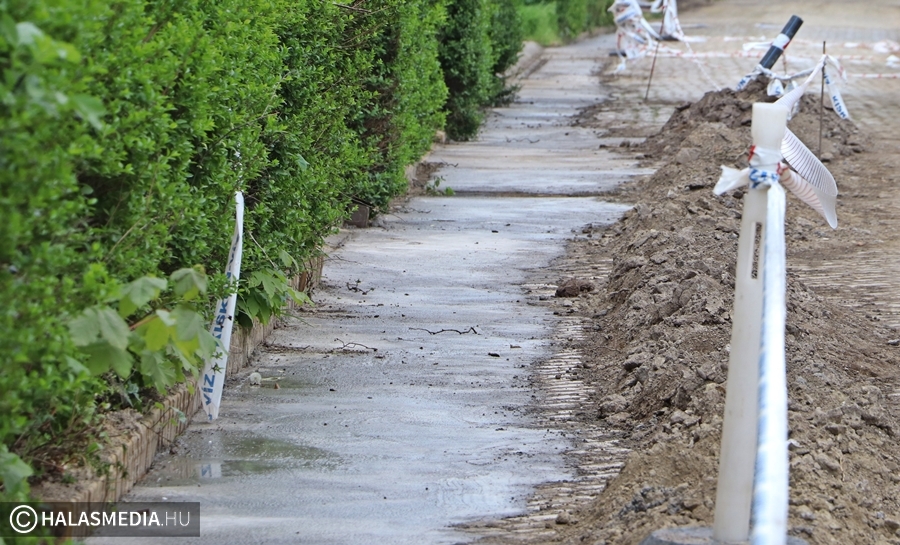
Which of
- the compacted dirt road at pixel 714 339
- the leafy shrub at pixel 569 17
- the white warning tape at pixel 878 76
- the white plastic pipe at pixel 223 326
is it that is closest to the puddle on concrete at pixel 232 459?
the white plastic pipe at pixel 223 326

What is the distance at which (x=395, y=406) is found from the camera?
5.45 meters

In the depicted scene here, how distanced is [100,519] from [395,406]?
178 cm

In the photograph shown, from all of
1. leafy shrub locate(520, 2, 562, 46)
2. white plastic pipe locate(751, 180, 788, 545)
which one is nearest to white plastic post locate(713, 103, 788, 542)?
white plastic pipe locate(751, 180, 788, 545)

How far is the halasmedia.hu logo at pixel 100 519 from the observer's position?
3361 millimetres

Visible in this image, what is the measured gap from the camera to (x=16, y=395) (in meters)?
3.13

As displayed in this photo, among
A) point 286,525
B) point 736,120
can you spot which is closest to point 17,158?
point 286,525

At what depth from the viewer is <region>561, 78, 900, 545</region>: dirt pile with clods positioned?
3988mm

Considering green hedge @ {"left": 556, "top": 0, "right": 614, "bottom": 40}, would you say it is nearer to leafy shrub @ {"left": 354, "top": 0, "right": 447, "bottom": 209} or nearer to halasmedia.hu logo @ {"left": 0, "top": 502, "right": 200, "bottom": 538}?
leafy shrub @ {"left": 354, "top": 0, "right": 447, "bottom": 209}

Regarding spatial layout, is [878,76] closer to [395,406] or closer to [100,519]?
[395,406]

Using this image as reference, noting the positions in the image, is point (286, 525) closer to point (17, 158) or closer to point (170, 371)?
point (170, 371)

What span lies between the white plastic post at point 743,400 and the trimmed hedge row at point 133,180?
170 centimetres

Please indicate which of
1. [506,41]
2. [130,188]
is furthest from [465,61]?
[130,188]

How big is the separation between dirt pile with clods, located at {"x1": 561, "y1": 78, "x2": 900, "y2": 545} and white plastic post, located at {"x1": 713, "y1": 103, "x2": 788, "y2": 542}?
1.08 feet

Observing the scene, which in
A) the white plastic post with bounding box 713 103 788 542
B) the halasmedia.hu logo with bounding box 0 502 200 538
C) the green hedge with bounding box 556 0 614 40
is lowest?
the green hedge with bounding box 556 0 614 40
